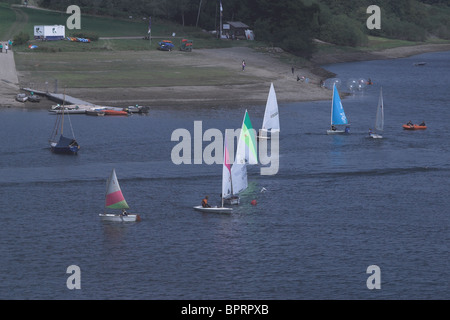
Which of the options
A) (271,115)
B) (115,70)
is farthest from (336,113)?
(115,70)

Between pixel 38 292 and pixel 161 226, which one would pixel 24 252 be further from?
pixel 161 226

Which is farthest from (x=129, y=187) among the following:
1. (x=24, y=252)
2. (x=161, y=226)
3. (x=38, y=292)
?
(x=38, y=292)

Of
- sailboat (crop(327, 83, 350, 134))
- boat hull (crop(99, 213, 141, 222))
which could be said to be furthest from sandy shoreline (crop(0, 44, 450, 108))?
boat hull (crop(99, 213, 141, 222))

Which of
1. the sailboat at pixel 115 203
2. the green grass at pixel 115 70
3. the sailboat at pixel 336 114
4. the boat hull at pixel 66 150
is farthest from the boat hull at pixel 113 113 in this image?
the sailboat at pixel 115 203

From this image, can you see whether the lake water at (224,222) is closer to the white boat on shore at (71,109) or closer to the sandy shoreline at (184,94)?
the white boat on shore at (71,109)

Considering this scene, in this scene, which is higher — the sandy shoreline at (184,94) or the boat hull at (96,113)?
the sandy shoreline at (184,94)

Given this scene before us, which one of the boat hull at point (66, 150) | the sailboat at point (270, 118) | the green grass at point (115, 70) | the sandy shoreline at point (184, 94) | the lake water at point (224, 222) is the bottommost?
the lake water at point (224, 222)

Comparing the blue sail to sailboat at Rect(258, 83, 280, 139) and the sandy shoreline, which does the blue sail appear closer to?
sailboat at Rect(258, 83, 280, 139)
